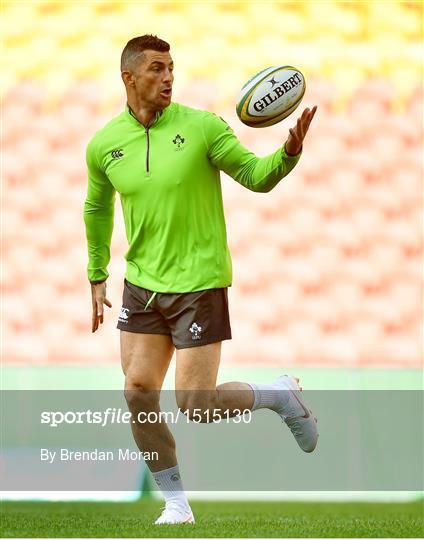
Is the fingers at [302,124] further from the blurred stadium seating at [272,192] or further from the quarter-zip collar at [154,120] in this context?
the blurred stadium seating at [272,192]

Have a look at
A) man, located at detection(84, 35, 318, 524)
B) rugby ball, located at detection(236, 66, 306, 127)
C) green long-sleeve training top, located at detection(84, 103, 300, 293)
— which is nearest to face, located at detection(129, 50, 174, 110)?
man, located at detection(84, 35, 318, 524)

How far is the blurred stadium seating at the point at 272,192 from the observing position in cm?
790

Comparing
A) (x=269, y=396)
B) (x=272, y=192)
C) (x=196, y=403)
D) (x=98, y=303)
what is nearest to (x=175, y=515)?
(x=196, y=403)

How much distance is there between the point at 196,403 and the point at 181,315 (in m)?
0.34

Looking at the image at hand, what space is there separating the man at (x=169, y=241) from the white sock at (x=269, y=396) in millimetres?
93

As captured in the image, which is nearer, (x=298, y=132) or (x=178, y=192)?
(x=298, y=132)

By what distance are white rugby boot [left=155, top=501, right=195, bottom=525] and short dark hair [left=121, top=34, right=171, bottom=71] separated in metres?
1.69

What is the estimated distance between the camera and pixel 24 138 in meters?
8.20

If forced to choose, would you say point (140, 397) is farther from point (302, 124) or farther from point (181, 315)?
point (302, 124)

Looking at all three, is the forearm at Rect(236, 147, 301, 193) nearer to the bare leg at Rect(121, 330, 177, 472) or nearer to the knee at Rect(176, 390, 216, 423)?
the bare leg at Rect(121, 330, 177, 472)

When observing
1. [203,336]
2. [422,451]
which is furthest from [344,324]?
[203,336]

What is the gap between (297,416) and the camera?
17.0 ft

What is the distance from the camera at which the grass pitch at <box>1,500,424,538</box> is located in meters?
4.67

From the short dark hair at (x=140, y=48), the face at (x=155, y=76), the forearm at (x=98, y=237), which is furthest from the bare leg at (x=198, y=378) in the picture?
Result: the short dark hair at (x=140, y=48)
